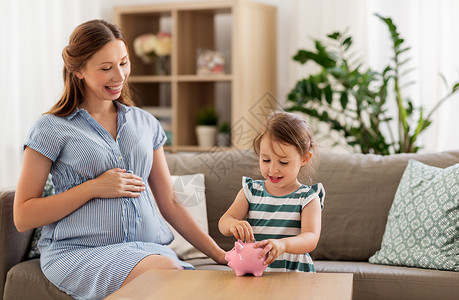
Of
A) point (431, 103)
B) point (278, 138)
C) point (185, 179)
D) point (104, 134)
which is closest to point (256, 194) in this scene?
point (278, 138)

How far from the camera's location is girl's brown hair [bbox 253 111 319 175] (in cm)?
164

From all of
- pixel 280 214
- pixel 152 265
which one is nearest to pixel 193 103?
pixel 152 265

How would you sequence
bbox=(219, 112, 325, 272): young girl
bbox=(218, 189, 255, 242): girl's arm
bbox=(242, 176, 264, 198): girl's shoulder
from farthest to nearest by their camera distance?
bbox=(242, 176, 264, 198): girl's shoulder → bbox=(219, 112, 325, 272): young girl → bbox=(218, 189, 255, 242): girl's arm

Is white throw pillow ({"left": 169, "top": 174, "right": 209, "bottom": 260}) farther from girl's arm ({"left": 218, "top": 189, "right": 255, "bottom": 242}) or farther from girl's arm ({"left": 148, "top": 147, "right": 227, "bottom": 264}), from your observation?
A: girl's arm ({"left": 218, "top": 189, "right": 255, "bottom": 242})

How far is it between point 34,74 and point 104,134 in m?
1.77

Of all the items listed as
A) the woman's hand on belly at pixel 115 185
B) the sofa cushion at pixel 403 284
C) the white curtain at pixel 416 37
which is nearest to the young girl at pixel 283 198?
the woman's hand on belly at pixel 115 185

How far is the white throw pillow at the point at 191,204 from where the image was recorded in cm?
247

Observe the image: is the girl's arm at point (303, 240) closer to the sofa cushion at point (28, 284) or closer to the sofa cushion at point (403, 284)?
the sofa cushion at point (403, 284)

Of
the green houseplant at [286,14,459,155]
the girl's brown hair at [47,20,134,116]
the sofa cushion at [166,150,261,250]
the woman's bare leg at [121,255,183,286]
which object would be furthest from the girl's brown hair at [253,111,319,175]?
the green houseplant at [286,14,459,155]

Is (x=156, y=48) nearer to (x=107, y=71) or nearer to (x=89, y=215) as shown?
(x=107, y=71)

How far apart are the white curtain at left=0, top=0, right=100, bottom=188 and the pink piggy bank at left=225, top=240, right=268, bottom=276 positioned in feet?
7.25

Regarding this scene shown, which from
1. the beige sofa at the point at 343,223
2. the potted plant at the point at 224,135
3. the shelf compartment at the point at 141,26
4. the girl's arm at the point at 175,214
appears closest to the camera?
the girl's arm at the point at 175,214

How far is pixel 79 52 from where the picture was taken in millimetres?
1942

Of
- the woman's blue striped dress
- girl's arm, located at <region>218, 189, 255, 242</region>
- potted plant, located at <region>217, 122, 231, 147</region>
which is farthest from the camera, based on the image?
potted plant, located at <region>217, 122, 231, 147</region>
